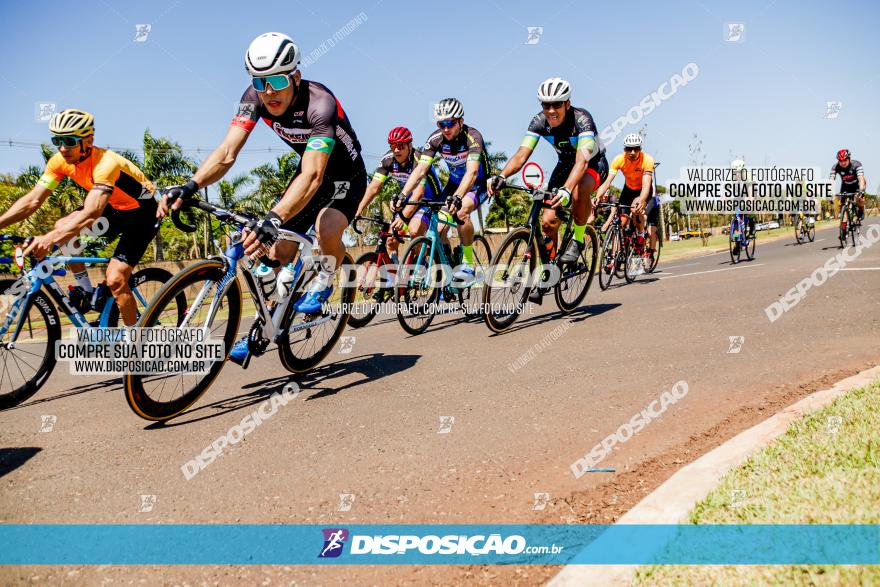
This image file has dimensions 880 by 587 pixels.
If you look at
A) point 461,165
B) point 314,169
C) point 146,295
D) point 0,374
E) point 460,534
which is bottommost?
point 460,534

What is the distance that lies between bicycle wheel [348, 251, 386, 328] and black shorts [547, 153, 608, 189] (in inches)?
96.1

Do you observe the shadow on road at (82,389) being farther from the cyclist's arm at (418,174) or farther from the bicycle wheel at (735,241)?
the bicycle wheel at (735,241)

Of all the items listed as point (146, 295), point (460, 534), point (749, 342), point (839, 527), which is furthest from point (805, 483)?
point (146, 295)

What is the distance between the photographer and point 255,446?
3.50 meters

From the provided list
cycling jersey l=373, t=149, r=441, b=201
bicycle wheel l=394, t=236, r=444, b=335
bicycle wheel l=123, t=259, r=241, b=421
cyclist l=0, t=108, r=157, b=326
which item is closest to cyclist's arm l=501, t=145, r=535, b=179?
bicycle wheel l=394, t=236, r=444, b=335

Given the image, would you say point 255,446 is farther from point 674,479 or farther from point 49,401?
point 49,401

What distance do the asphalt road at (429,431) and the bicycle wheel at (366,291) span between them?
5.10 feet

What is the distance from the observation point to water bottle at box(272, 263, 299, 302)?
15.1ft

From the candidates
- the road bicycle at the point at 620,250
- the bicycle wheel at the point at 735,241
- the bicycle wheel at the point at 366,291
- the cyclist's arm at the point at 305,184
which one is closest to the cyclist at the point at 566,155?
the bicycle wheel at the point at 366,291

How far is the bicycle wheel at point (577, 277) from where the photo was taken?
24.2 ft

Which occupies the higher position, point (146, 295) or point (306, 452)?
point (146, 295)

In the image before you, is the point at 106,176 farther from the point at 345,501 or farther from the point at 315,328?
the point at 345,501

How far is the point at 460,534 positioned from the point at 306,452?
1.28m

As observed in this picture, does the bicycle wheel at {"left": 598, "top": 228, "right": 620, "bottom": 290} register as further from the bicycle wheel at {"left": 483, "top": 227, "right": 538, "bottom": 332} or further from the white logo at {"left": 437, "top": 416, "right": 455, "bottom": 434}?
the white logo at {"left": 437, "top": 416, "right": 455, "bottom": 434}
